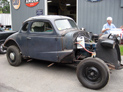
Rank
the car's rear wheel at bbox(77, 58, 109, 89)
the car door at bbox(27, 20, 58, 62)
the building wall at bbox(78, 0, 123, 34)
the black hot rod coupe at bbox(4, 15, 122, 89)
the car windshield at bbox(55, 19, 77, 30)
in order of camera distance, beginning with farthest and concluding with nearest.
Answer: the building wall at bbox(78, 0, 123, 34) → the car windshield at bbox(55, 19, 77, 30) → the car door at bbox(27, 20, 58, 62) → the black hot rod coupe at bbox(4, 15, 122, 89) → the car's rear wheel at bbox(77, 58, 109, 89)

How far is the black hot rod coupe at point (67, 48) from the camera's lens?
3539 millimetres

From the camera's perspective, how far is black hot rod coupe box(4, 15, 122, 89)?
3539 millimetres

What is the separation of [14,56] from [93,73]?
3147mm

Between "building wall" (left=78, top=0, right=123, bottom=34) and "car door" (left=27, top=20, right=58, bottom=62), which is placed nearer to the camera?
"car door" (left=27, top=20, right=58, bottom=62)

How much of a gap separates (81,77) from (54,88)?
752 millimetres

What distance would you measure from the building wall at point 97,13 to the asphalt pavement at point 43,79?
4.53 metres

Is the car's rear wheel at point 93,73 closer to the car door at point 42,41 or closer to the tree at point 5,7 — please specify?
the car door at point 42,41

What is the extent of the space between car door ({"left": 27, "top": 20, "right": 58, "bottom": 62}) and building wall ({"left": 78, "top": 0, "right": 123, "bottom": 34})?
16.6 ft

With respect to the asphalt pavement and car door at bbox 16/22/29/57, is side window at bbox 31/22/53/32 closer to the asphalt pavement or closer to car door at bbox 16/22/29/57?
car door at bbox 16/22/29/57

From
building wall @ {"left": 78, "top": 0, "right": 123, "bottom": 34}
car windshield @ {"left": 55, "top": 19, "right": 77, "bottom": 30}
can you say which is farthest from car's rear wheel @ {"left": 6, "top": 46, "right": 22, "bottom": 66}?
building wall @ {"left": 78, "top": 0, "right": 123, "bottom": 34}

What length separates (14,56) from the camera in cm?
537

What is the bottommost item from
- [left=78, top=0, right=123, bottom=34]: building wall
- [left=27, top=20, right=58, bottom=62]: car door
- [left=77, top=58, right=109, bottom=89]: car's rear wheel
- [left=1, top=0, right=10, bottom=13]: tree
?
[left=77, top=58, right=109, bottom=89]: car's rear wheel

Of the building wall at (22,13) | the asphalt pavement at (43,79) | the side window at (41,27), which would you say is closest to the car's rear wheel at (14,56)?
the asphalt pavement at (43,79)

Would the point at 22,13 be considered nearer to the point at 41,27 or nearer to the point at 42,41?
the point at 41,27
